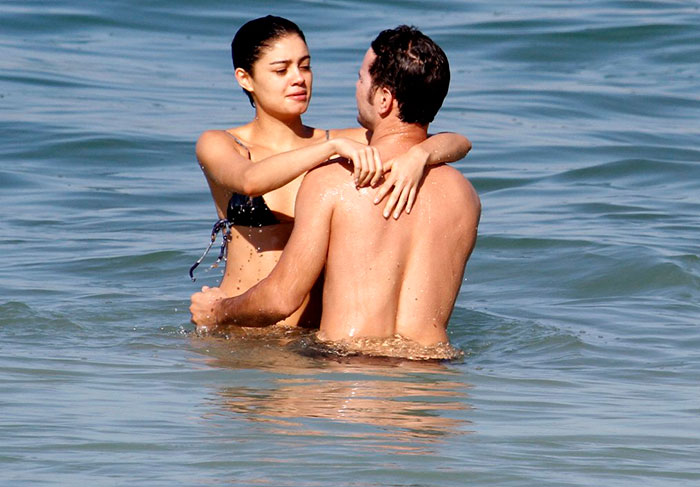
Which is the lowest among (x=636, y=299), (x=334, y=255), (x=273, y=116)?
(x=636, y=299)

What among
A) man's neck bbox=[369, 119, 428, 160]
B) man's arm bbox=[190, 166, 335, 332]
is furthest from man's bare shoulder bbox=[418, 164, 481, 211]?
man's arm bbox=[190, 166, 335, 332]

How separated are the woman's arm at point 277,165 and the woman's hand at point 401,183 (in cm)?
6

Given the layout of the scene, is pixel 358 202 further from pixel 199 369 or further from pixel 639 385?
pixel 639 385

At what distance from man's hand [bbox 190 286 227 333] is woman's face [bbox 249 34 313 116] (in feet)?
2.81

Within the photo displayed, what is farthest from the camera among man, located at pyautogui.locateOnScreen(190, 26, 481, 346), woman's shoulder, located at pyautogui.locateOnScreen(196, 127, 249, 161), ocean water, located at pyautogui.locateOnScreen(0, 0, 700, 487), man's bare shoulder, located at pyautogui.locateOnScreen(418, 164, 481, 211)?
woman's shoulder, located at pyautogui.locateOnScreen(196, 127, 249, 161)

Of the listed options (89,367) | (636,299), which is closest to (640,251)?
(636,299)

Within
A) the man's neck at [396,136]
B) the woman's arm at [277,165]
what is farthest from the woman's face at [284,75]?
the man's neck at [396,136]

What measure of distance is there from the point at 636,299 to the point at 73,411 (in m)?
3.85

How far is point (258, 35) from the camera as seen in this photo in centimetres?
588

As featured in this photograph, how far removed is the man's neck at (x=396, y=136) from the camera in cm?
534

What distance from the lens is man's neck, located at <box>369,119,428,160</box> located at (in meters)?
5.34

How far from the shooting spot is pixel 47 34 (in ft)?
52.6

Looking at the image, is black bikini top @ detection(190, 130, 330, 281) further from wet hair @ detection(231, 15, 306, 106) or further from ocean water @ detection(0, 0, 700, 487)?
ocean water @ detection(0, 0, 700, 487)

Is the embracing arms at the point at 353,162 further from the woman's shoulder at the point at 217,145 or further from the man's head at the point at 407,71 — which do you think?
the man's head at the point at 407,71
